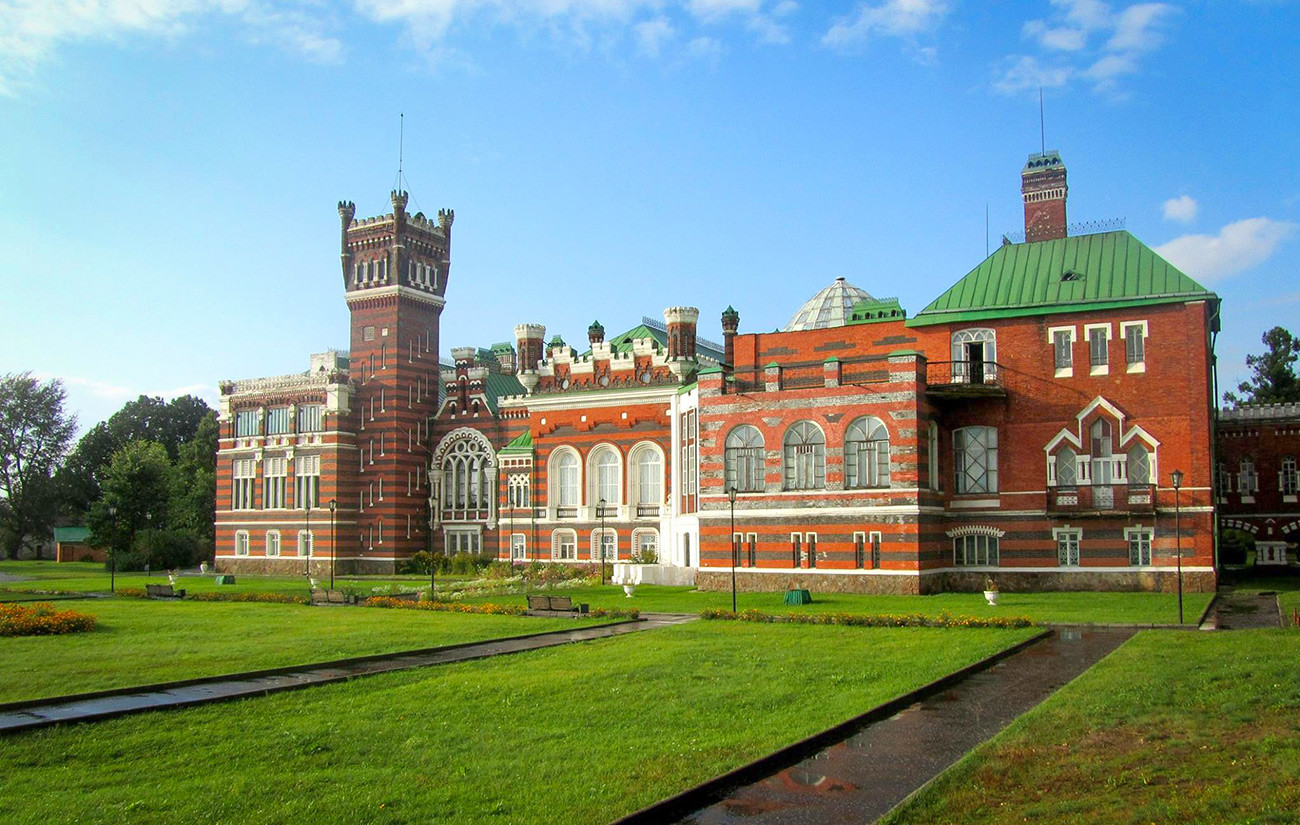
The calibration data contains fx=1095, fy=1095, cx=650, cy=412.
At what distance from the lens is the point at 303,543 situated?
6862cm

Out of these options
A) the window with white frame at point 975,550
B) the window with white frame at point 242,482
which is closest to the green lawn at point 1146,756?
the window with white frame at point 975,550

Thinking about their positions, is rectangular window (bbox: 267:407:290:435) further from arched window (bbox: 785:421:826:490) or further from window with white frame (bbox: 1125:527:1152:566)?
window with white frame (bbox: 1125:527:1152:566)

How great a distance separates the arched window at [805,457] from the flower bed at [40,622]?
24505mm

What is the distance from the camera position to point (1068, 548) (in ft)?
136

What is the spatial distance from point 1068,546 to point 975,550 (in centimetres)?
341

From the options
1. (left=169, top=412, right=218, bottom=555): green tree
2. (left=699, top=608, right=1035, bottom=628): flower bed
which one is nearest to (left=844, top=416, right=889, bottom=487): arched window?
(left=699, top=608, right=1035, bottom=628): flower bed

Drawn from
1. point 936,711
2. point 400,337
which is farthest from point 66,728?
point 400,337

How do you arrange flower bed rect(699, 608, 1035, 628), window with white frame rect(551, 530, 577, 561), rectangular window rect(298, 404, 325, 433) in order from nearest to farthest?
flower bed rect(699, 608, 1035, 628), window with white frame rect(551, 530, 577, 561), rectangular window rect(298, 404, 325, 433)

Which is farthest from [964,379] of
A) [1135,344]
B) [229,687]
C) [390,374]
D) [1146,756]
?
[390,374]

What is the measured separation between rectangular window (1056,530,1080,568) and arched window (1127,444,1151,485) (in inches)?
113

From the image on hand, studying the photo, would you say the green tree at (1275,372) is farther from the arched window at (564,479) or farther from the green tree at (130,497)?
the green tree at (130,497)

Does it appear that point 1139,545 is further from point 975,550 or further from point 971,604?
point 971,604

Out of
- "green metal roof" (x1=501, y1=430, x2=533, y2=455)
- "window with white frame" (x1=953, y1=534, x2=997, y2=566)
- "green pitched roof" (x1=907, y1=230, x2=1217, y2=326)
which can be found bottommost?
"window with white frame" (x1=953, y1=534, x2=997, y2=566)

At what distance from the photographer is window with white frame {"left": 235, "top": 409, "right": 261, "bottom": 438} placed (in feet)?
237
